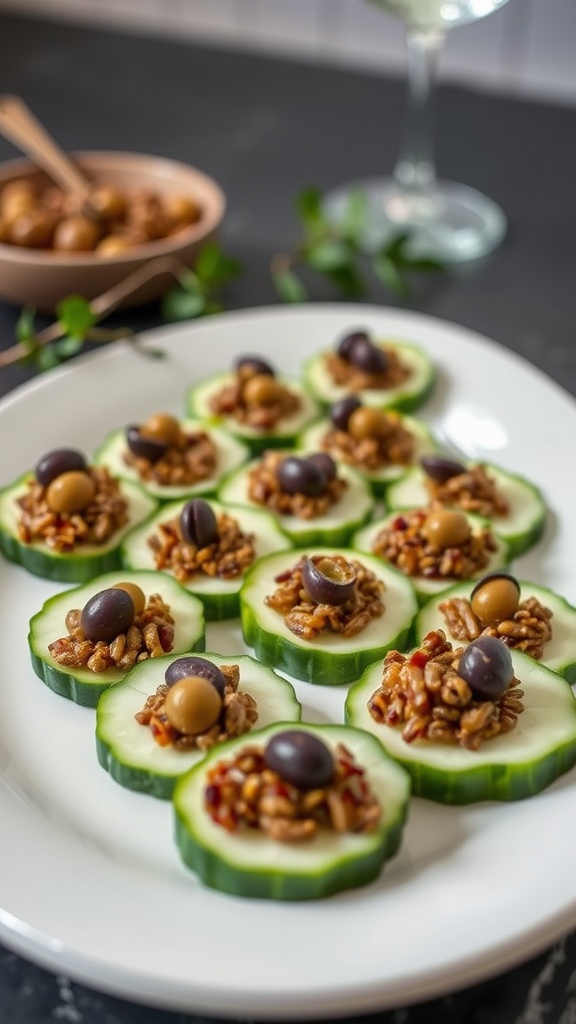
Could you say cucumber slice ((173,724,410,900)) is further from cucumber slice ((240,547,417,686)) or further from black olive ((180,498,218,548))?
black olive ((180,498,218,548))

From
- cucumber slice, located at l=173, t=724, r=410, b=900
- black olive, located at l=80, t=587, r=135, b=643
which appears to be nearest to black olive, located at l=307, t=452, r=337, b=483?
black olive, located at l=80, t=587, r=135, b=643

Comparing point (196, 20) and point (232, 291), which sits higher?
point (196, 20)

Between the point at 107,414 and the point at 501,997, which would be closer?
the point at 501,997

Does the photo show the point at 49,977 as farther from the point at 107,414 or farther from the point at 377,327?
the point at 377,327

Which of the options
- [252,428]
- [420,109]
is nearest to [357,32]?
[420,109]

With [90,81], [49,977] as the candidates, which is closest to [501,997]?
[49,977]

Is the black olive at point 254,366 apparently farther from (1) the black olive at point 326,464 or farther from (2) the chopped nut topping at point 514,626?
(2) the chopped nut topping at point 514,626
